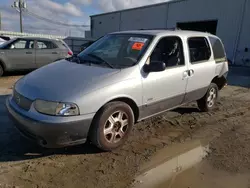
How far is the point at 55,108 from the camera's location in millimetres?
2807

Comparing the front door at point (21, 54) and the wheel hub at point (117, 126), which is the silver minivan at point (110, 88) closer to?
the wheel hub at point (117, 126)

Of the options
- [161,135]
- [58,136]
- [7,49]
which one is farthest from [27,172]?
[7,49]

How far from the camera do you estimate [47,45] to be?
384 inches

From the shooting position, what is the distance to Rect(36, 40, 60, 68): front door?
9508mm

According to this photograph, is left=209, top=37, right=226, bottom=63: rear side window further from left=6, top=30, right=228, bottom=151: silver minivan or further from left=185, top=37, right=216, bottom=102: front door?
left=6, top=30, right=228, bottom=151: silver minivan

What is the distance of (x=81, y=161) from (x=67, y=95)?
3.02 ft

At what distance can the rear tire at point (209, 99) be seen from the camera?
5238 millimetres

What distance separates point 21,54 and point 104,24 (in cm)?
2570

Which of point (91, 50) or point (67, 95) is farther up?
point (91, 50)

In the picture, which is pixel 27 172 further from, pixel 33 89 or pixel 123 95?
pixel 123 95

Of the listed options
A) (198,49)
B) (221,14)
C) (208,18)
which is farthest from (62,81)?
(208,18)

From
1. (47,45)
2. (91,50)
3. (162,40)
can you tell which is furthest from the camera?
(47,45)

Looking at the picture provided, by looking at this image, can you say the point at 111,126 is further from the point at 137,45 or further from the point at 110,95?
the point at 137,45

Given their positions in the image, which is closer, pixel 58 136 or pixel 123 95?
pixel 58 136
